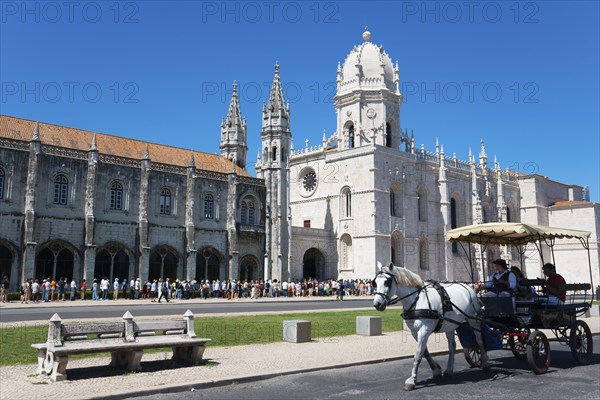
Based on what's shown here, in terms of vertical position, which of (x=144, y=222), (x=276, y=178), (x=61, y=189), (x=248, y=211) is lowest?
(x=144, y=222)

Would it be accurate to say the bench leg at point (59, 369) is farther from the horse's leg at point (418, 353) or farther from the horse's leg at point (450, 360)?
the horse's leg at point (450, 360)

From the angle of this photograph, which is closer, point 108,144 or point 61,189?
point 61,189

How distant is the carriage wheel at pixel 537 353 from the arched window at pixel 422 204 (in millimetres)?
48304

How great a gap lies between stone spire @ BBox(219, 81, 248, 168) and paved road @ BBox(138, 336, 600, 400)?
142 feet

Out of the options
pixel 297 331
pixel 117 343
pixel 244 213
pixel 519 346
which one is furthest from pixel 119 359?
pixel 244 213

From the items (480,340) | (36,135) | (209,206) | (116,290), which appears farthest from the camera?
(209,206)

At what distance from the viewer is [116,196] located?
3988 centimetres

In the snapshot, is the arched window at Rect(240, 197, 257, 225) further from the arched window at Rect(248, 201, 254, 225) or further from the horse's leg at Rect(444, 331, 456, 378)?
the horse's leg at Rect(444, 331, 456, 378)

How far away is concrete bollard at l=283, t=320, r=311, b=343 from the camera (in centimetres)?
1416

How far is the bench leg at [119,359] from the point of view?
10333 mm

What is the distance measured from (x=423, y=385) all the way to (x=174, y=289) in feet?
103

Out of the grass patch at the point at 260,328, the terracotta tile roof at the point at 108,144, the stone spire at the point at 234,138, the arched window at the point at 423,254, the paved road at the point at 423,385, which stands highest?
the stone spire at the point at 234,138

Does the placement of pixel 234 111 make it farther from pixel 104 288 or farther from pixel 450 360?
pixel 450 360

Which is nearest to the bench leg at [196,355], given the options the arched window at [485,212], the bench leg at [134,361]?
the bench leg at [134,361]
